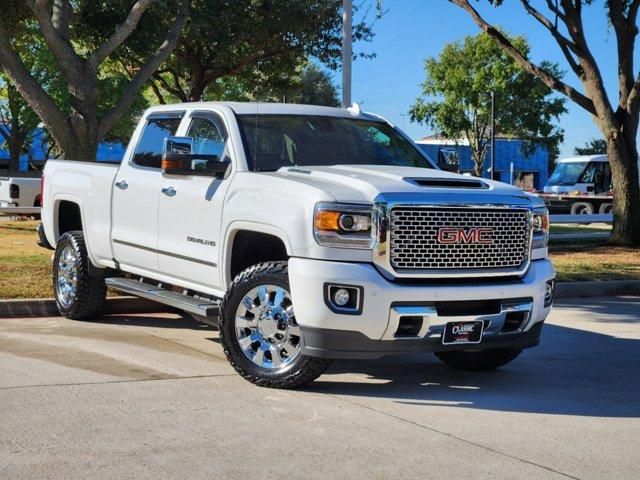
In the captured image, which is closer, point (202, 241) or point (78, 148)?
point (202, 241)

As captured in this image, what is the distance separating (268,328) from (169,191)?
1835 millimetres

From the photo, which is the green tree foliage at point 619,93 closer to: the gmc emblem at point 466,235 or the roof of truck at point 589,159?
the gmc emblem at point 466,235

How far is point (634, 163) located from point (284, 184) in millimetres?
14672

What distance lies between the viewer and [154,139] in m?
8.65

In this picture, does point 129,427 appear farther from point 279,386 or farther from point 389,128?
point 389,128

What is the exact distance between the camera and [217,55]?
86.6ft

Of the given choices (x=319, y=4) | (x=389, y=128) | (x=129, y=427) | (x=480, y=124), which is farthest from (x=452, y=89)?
(x=129, y=427)

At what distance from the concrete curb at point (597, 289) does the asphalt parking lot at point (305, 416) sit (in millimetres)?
4262

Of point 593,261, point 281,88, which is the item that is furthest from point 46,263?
point 281,88

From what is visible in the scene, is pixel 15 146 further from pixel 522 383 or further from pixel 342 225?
pixel 342 225

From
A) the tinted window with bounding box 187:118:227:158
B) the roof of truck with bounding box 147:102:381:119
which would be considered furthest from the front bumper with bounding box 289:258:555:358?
the roof of truck with bounding box 147:102:381:119

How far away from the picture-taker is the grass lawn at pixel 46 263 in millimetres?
11148

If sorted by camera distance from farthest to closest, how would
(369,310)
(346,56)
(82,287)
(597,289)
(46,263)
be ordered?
(346,56) < (597,289) < (46,263) < (82,287) < (369,310)

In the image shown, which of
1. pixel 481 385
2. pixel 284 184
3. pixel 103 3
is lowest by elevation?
pixel 481 385
